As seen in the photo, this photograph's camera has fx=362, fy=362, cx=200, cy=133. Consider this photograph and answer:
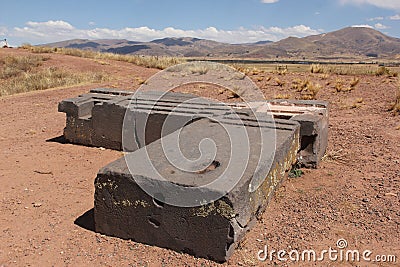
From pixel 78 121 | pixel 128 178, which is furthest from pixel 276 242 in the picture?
pixel 78 121

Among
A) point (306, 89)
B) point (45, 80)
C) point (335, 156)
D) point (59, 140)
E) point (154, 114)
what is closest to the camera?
point (335, 156)

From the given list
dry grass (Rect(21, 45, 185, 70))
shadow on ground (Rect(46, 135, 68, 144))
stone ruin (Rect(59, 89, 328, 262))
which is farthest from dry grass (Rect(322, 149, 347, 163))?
dry grass (Rect(21, 45, 185, 70))

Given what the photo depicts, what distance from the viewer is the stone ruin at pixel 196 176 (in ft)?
9.89

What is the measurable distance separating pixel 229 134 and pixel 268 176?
87cm

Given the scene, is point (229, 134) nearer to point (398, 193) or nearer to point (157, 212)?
point (157, 212)

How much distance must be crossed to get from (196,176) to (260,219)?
37.9 inches

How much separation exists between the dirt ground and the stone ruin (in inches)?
6.7

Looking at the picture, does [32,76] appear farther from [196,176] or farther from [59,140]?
[196,176]

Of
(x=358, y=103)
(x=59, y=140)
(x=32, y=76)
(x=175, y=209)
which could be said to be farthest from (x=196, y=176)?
(x=32, y=76)

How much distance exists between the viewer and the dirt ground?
10.5ft

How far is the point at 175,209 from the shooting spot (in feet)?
10.0

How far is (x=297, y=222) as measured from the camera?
371 cm

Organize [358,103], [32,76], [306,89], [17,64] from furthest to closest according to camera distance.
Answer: [17,64], [32,76], [306,89], [358,103]

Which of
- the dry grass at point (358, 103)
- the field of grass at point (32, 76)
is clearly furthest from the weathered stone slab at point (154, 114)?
the field of grass at point (32, 76)
